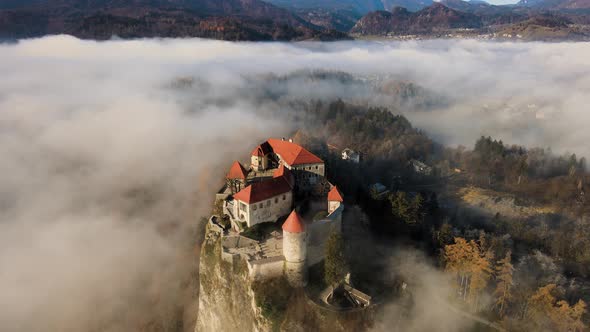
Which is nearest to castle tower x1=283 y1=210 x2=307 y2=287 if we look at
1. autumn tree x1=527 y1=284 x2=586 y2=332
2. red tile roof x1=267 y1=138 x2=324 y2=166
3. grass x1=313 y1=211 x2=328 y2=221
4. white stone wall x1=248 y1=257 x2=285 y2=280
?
white stone wall x1=248 y1=257 x2=285 y2=280

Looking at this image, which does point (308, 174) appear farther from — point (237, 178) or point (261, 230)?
point (261, 230)

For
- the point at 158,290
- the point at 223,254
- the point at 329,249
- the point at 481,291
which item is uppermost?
the point at 329,249

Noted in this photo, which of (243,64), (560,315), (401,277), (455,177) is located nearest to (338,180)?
(401,277)

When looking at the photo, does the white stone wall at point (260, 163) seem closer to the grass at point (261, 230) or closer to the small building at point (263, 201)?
the small building at point (263, 201)

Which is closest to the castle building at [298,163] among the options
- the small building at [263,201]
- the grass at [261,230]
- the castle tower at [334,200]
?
the small building at [263,201]

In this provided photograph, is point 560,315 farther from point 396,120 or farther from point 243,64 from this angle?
point 243,64
